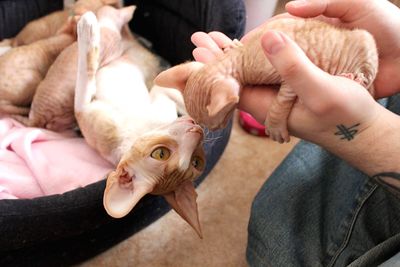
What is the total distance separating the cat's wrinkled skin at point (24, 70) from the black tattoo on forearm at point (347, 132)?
126 centimetres

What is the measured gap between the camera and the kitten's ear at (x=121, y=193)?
101 cm

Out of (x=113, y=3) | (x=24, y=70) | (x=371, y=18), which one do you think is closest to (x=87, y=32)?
(x=24, y=70)

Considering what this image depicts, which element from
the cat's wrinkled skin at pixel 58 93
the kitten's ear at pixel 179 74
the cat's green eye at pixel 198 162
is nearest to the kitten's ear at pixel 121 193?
the cat's green eye at pixel 198 162

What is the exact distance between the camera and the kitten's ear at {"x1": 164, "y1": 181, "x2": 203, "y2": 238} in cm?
115

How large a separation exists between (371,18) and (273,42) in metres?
0.39

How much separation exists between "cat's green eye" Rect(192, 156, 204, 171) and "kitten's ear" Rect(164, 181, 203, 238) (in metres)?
0.05

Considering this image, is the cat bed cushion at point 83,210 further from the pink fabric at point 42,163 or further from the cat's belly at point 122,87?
the cat's belly at point 122,87

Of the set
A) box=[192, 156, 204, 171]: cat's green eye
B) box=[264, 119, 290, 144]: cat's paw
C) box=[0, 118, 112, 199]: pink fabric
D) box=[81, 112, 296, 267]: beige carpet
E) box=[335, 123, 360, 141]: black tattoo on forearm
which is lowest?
box=[81, 112, 296, 267]: beige carpet

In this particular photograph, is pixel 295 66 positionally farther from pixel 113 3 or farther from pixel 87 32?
pixel 113 3

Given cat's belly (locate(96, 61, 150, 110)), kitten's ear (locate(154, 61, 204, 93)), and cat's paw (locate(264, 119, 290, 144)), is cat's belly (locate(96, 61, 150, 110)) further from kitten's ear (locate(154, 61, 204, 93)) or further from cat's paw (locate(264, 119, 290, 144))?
cat's paw (locate(264, 119, 290, 144))

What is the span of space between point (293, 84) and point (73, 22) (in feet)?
4.08

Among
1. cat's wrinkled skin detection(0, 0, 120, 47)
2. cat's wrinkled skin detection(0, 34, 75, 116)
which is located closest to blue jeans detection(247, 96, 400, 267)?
cat's wrinkled skin detection(0, 34, 75, 116)

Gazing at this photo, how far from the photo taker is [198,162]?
1184 mm

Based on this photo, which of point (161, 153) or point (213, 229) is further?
point (213, 229)
